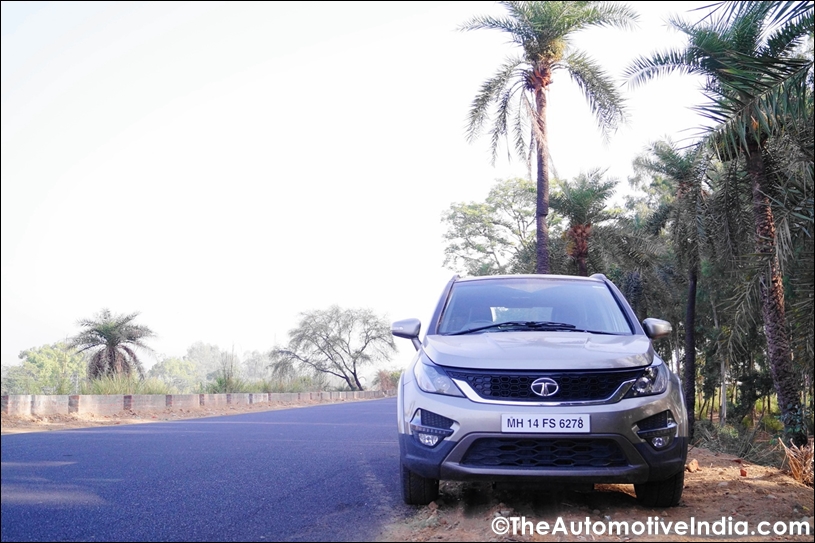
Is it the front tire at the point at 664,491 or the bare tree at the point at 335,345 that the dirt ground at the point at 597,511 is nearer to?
the front tire at the point at 664,491

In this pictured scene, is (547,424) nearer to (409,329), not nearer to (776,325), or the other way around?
(409,329)

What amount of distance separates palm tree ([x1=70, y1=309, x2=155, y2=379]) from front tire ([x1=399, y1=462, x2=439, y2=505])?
24.1 meters

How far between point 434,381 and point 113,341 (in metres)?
26.8

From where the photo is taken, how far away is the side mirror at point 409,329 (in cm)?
589

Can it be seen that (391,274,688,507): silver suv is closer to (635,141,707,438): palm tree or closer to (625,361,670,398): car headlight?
(625,361,670,398): car headlight

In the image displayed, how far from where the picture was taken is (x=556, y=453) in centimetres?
450

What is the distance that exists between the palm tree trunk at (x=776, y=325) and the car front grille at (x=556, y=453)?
868 centimetres

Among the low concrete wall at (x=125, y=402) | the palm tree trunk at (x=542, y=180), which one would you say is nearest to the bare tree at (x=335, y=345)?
the low concrete wall at (x=125, y=402)

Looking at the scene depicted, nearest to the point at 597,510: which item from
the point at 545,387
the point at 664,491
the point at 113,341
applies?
the point at 664,491

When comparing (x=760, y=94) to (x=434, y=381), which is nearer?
(x=434, y=381)

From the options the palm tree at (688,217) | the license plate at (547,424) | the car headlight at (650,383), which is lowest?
the license plate at (547,424)

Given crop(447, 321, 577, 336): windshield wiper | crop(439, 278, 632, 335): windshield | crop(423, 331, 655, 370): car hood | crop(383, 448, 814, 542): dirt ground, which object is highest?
crop(439, 278, 632, 335): windshield

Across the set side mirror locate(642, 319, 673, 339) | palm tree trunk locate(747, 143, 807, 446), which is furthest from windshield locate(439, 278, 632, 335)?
palm tree trunk locate(747, 143, 807, 446)

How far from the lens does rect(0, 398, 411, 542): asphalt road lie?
393 centimetres
